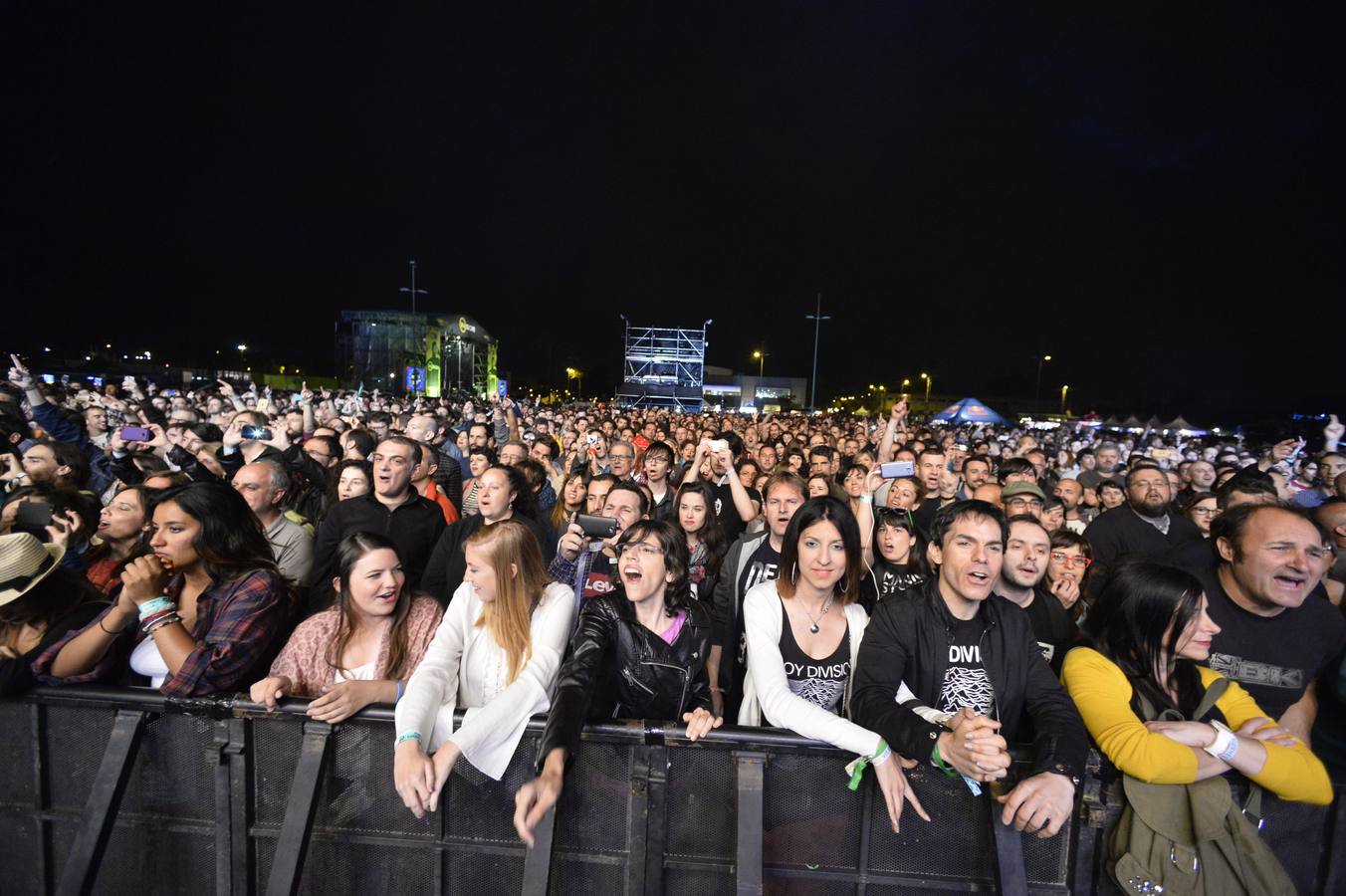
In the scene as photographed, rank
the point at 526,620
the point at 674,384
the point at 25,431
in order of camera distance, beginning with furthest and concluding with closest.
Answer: the point at 674,384, the point at 25,431, the point at 526,620

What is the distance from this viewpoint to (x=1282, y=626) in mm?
2682

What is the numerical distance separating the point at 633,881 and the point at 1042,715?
5.44 feet

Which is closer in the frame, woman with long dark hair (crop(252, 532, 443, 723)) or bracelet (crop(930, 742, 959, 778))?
bracelet (crop(930, 742, 959, 778))

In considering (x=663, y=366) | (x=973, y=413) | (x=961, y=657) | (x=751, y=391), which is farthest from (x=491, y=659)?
(x=751, y=391)

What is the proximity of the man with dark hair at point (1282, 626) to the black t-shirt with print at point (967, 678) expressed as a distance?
1268 mm

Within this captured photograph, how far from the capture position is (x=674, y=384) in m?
40.0

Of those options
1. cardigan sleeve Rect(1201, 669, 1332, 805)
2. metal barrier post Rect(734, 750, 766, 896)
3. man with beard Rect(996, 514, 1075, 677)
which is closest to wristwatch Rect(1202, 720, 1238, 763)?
cardigan sleeve Rect(1201, 669, 1332, 805)

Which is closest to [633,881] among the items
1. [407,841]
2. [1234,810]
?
[407,841]

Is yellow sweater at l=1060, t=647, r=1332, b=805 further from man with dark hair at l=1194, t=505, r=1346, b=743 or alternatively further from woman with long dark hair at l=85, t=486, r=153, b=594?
woman with long dark hair at l=85, t=486, r=153, b=594

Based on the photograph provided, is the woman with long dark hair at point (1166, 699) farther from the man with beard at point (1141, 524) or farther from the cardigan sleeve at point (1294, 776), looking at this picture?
the man with beard at point (1141, 524)

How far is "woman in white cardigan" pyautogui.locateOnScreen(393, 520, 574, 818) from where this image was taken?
2.19 meters

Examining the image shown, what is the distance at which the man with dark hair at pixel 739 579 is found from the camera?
3.55 metres

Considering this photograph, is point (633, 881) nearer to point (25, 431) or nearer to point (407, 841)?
point (407, 841)

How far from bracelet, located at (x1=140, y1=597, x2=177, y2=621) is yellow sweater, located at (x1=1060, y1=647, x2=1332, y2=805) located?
12.0 ft
